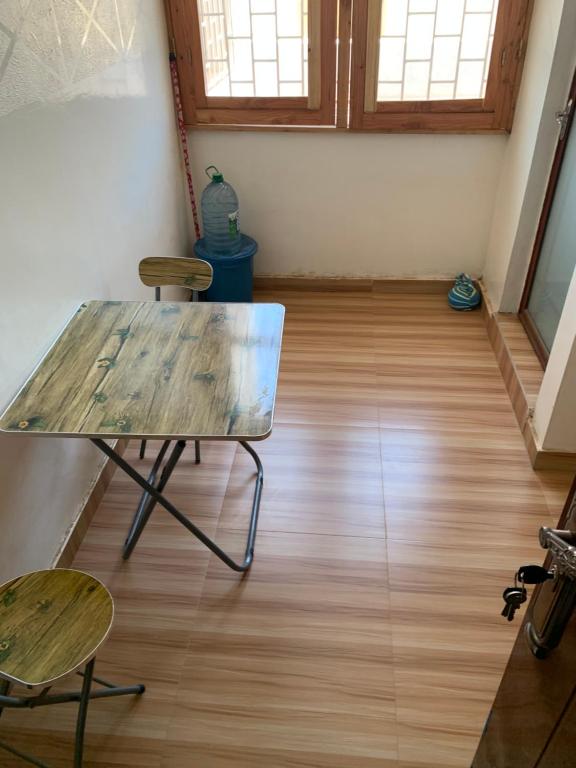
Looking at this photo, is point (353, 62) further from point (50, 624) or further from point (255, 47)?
point (50, 624)

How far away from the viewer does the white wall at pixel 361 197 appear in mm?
3211

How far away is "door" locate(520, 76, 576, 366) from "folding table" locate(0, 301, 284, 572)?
148 centimetres

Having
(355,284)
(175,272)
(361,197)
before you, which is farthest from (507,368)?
(175,272)

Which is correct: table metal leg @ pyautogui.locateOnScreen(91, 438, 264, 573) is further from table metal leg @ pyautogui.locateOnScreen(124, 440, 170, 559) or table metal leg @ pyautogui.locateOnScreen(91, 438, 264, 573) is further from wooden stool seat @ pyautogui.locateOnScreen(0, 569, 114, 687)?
wooden stool seat @ pyautogui.locateOnScreen(0, 569, 114, 687)

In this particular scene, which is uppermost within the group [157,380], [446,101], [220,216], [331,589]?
[446,101]

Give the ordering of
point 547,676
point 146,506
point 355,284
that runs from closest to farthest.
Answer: point 547,676, point 146,506, point 355,284

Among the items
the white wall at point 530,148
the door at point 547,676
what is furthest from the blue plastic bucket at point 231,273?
the door at point 547,676

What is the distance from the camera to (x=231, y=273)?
3268mm

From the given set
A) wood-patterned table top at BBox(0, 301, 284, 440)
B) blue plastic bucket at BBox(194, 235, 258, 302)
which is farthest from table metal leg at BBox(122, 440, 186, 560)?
blue plastic bucket at BBox(194, 235, 258, 302)

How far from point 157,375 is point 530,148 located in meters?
2.16

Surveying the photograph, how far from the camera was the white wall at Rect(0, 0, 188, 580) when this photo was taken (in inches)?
66.1

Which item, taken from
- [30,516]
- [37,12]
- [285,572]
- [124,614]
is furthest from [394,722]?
[37,12]

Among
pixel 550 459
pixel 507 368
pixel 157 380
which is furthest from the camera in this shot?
pixel 507 368

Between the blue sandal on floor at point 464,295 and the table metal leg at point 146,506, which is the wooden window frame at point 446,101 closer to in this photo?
the blue sandal on floor at point 464,295
